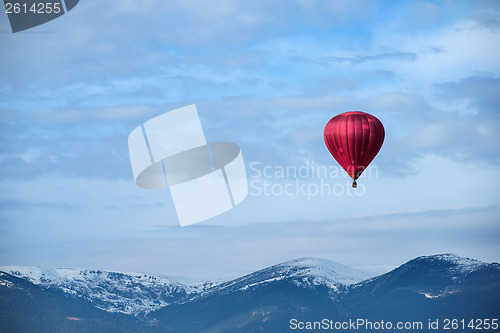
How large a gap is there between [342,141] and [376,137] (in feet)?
14.9

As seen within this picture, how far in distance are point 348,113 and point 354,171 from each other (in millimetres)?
8294

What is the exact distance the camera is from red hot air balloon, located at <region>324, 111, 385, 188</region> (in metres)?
95.6

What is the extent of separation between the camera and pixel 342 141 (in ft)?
315

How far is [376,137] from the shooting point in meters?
96.6

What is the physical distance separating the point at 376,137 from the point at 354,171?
5.86 m

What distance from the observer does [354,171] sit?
94312 millimetres

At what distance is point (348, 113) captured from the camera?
320 ft

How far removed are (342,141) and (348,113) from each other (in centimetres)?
423

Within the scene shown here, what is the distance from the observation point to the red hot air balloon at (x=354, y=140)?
95.6 m

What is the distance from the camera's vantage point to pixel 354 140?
95.6 meters

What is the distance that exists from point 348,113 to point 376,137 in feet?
15.9

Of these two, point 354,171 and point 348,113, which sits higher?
point 348,113
